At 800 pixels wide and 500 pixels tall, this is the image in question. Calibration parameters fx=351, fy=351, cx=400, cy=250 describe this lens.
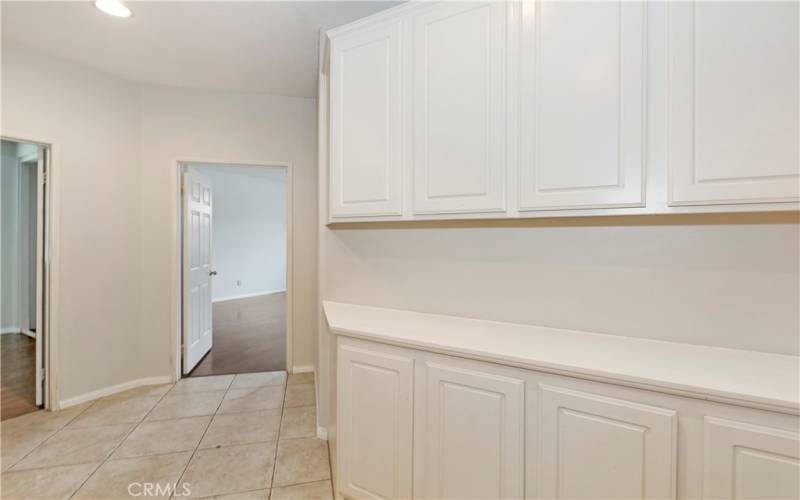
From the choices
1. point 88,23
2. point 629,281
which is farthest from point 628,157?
point 88,23

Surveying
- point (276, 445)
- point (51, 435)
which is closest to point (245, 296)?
point (51, 435)

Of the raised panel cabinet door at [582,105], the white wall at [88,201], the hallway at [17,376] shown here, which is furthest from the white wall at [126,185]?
the raised panel cabinet door at [582,105]

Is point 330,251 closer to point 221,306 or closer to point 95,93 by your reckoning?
point 95,93

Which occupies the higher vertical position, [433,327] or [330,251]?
[330,251]

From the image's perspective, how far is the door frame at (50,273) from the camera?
8.29 ft

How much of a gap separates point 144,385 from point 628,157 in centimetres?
380

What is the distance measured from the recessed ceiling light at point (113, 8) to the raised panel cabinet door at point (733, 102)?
2710mm

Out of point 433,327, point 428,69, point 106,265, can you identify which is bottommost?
point 433,327

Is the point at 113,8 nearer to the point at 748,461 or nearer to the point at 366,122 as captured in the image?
the point at 366,122

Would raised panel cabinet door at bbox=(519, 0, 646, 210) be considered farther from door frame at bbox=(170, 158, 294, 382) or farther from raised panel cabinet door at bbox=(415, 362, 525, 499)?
door frame at bbox=(170, 158, 294, 382)

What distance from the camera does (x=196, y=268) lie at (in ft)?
11.3

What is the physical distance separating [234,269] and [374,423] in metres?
6.92

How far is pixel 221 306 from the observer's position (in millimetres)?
6562

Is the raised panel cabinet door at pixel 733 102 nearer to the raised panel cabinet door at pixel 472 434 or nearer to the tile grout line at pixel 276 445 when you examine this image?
the raised panel cabinet door at pixel 472 434
